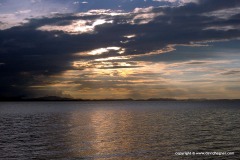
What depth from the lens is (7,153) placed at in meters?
50.1

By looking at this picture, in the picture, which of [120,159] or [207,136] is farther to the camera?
[207,136]

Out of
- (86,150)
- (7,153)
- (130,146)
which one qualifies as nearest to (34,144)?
(7,153)

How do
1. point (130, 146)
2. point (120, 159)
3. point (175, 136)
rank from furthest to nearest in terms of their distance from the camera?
point (175, 136), point (130, 146), point (120, 159)

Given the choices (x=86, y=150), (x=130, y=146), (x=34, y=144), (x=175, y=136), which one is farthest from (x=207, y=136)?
(x=34, y=144)

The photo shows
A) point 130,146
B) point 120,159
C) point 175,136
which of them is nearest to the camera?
point 120,159

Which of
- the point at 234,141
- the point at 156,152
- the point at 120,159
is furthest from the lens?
the point at 234,141

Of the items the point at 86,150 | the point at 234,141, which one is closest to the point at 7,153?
the point at 86,150

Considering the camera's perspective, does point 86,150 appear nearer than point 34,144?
Yes

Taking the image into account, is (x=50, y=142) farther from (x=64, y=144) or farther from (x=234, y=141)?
Answer: (x=234, y=141)

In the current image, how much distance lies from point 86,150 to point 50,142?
12.1 metres

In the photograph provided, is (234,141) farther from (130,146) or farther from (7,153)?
(7,153)

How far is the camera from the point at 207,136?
224 feet

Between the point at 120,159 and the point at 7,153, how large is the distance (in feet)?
61.1

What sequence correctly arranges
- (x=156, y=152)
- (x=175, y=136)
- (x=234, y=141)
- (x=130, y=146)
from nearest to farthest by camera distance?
(x=156, y=152) < (x=130, y=146) < (x=234, y=141) < (x=175, y=136)
